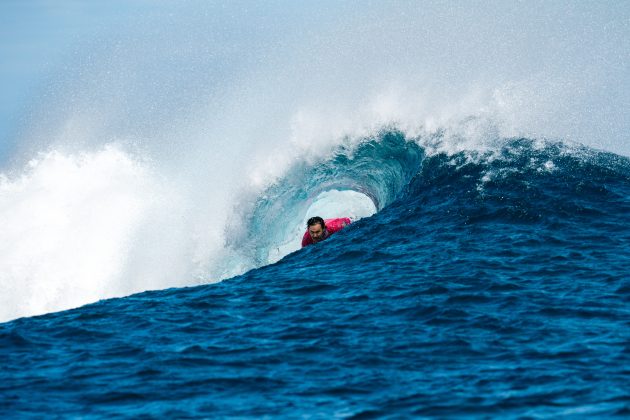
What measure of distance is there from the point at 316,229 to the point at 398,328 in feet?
23.0

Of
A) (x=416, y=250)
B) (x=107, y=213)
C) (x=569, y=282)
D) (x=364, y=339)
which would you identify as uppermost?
(x=107, y=213)

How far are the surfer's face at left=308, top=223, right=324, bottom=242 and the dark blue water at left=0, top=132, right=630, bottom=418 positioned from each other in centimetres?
71

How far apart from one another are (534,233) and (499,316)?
4.41 m

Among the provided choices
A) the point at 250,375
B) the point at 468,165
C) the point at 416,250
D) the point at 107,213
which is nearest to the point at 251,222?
the point at 107,213

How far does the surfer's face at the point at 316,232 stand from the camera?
16.7 metres

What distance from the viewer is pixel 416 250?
13.9m

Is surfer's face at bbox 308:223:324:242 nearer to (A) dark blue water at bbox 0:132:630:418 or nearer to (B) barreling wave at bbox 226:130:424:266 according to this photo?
(A) dark blue water at bbox 0:132:630:418

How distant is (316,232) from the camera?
16719 millimetres

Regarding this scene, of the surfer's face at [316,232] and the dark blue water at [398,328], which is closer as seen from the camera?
the dark blue water at [398,328]

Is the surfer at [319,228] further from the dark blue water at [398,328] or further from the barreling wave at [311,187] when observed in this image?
the barreling wave at [311,187]

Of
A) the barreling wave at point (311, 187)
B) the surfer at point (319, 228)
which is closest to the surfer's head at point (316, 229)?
the surfer at point (319, 228)

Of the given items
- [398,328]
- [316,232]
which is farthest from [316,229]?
[398,328]

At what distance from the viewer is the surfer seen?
16.7 metres

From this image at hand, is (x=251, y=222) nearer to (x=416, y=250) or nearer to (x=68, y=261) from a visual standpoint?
(x=68, y=261)
